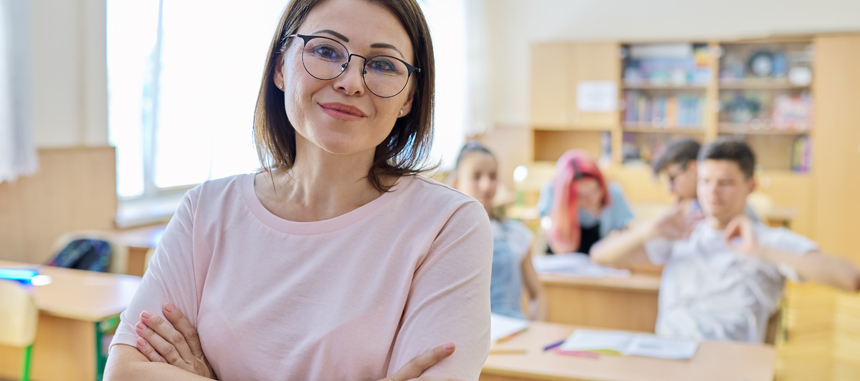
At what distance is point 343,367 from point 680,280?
6.65ft

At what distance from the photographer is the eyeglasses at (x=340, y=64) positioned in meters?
0.98

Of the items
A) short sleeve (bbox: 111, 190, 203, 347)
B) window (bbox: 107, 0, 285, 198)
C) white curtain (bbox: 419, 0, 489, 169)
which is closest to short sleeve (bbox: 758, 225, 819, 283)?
short sleeve (bbox: 111, 190, 203, 347)

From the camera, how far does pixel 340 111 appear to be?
986mm

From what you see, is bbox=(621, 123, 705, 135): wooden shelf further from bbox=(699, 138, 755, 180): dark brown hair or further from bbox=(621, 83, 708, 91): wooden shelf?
bbox=(699, 138, 755, 180): dark brown hair

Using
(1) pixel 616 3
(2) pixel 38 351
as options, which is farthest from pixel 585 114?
(2) pixel 38 351

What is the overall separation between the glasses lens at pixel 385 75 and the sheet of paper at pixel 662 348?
1259 mm

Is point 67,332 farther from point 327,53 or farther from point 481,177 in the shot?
point 327,53

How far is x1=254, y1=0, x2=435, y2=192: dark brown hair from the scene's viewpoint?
1.04 metres

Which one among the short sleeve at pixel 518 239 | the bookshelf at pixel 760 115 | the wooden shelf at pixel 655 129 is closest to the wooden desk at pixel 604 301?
the short sleeve at pixel 518 239

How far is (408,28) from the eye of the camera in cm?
102

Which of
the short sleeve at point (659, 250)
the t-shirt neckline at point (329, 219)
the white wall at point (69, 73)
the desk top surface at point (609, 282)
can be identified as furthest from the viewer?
the white wall at point (69, 73)

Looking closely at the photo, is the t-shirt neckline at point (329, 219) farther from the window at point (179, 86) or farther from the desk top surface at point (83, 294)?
the window at point (179, 86)

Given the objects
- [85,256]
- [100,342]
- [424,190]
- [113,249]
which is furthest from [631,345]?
[85,256]

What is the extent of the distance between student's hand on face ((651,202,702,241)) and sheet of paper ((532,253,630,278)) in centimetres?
46
